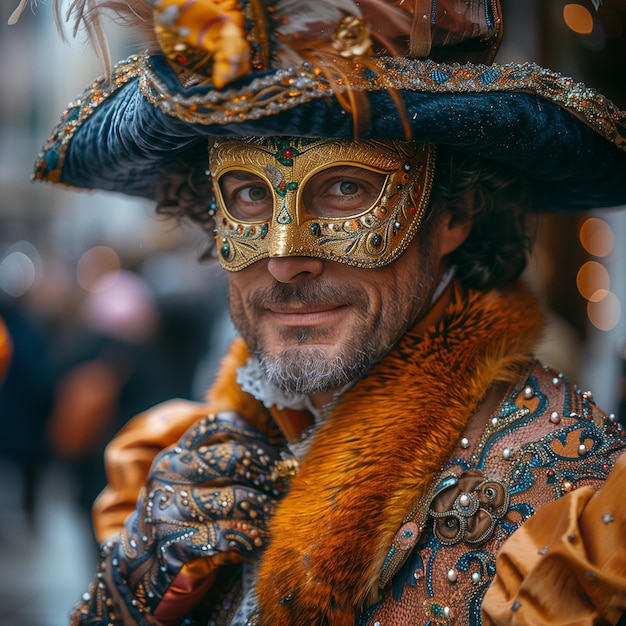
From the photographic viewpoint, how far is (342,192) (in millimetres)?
1950

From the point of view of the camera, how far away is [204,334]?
5.35 m

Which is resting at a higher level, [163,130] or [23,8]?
[23,8]

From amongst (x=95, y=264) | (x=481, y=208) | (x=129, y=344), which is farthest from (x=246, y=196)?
(x=95, y=264)

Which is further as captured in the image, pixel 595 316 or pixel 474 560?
pixel 595 316

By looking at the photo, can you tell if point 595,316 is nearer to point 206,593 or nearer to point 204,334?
point 204,334

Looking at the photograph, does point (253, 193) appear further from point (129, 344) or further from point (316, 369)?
point (129, 344)

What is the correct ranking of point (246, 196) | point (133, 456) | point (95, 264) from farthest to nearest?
point (95, 264) → point (133, 456) → point (246, 196)

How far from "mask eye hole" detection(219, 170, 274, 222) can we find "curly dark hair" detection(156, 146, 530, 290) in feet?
0.41

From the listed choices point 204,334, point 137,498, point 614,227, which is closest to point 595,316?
point 614,227

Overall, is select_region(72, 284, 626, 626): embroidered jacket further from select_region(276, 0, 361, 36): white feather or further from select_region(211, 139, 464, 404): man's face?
select_region(276, 0, 361, 36): white feather

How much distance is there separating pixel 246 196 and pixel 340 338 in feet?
1.35

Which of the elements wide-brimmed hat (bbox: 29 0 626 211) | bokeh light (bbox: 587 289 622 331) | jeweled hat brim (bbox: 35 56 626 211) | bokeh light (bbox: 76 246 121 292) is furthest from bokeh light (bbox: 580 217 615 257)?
bokeh light (bbox: 76 246 121 292)

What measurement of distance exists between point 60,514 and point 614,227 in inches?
191

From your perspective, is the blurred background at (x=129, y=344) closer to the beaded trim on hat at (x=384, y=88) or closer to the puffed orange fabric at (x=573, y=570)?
the beaded trim on hat at (x=384, y=88)
